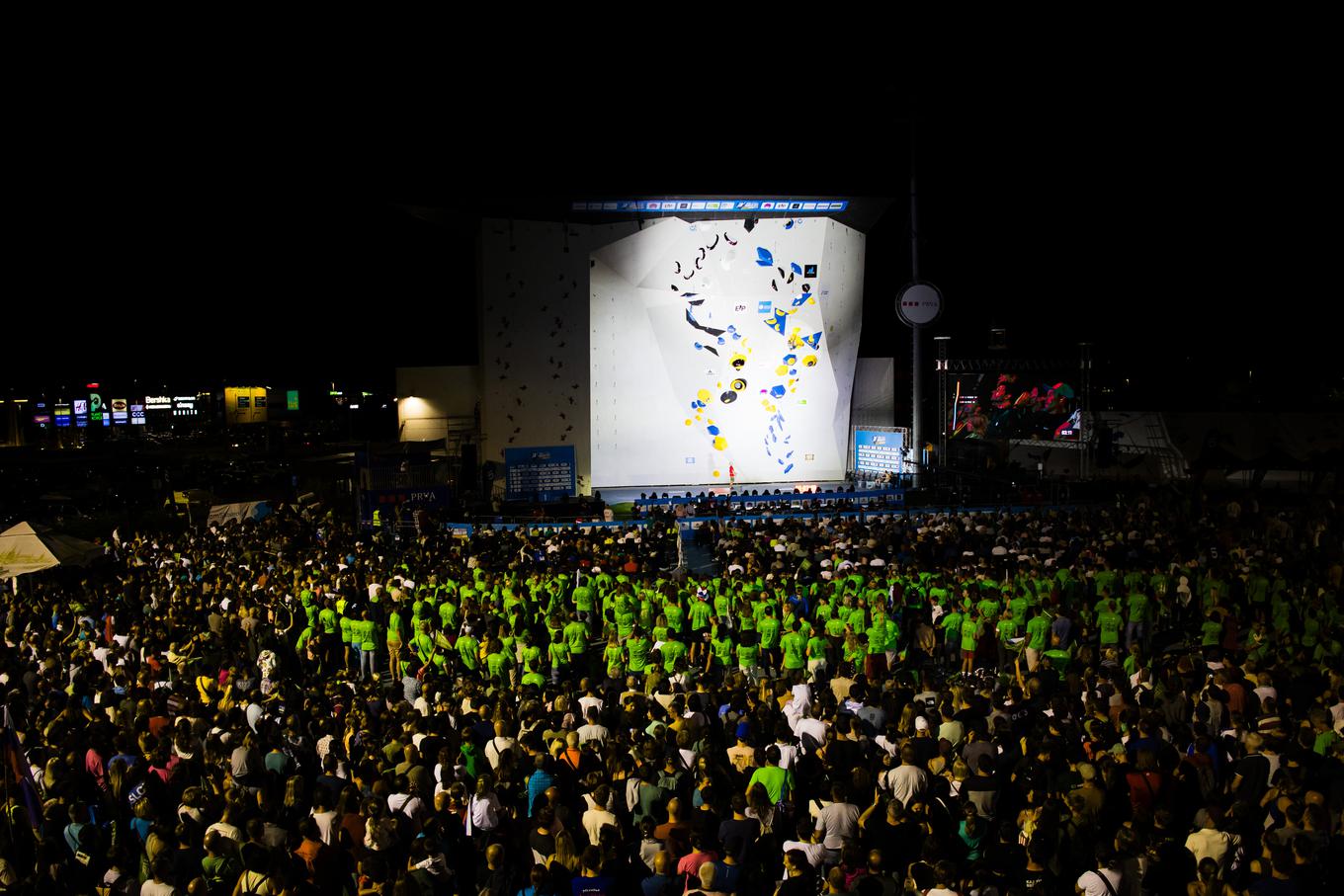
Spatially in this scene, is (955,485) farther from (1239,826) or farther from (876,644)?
(1239,826)

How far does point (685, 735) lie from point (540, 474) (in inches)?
654

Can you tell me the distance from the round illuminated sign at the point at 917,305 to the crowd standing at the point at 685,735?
1222cm

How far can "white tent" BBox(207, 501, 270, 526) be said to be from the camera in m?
20.0

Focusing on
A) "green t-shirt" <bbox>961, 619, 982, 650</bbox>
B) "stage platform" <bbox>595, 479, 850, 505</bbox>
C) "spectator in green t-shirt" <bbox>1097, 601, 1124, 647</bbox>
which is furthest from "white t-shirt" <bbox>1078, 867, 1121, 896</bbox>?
"stage platform" <bbox>595, 479, 850, 505</bbox>

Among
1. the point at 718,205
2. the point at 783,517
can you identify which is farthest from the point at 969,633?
the point at 718,205

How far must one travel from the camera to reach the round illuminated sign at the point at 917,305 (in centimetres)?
2422

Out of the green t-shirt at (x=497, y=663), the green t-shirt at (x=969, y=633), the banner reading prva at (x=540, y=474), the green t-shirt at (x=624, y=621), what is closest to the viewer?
the green t-shirt at (x=497, y=663)

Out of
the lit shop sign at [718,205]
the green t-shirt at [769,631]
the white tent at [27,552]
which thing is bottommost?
the green t-shirt at [769,631]

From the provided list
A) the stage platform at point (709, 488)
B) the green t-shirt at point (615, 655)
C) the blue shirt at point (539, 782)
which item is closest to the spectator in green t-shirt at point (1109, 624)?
the green t-shirt at point (615, 655)

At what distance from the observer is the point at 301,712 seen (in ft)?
24.2

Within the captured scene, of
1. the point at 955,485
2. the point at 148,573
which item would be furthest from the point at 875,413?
the point at 148,573

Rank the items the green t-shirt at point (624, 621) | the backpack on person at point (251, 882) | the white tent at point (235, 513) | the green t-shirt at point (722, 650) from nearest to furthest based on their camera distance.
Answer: the backpack on person at point (251, 882), the green t-shirt at point (722, 650), the green t-shirt at point (624, 621), the white tent at point (235, 513)

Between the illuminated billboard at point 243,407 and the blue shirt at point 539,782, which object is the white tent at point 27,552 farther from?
the illuminated billboard at point 243,407

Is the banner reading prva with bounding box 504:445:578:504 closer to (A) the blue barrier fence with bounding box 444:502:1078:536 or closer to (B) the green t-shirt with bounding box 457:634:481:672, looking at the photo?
(A) the blue barrier fence with bounding box 444:502:1078:536
